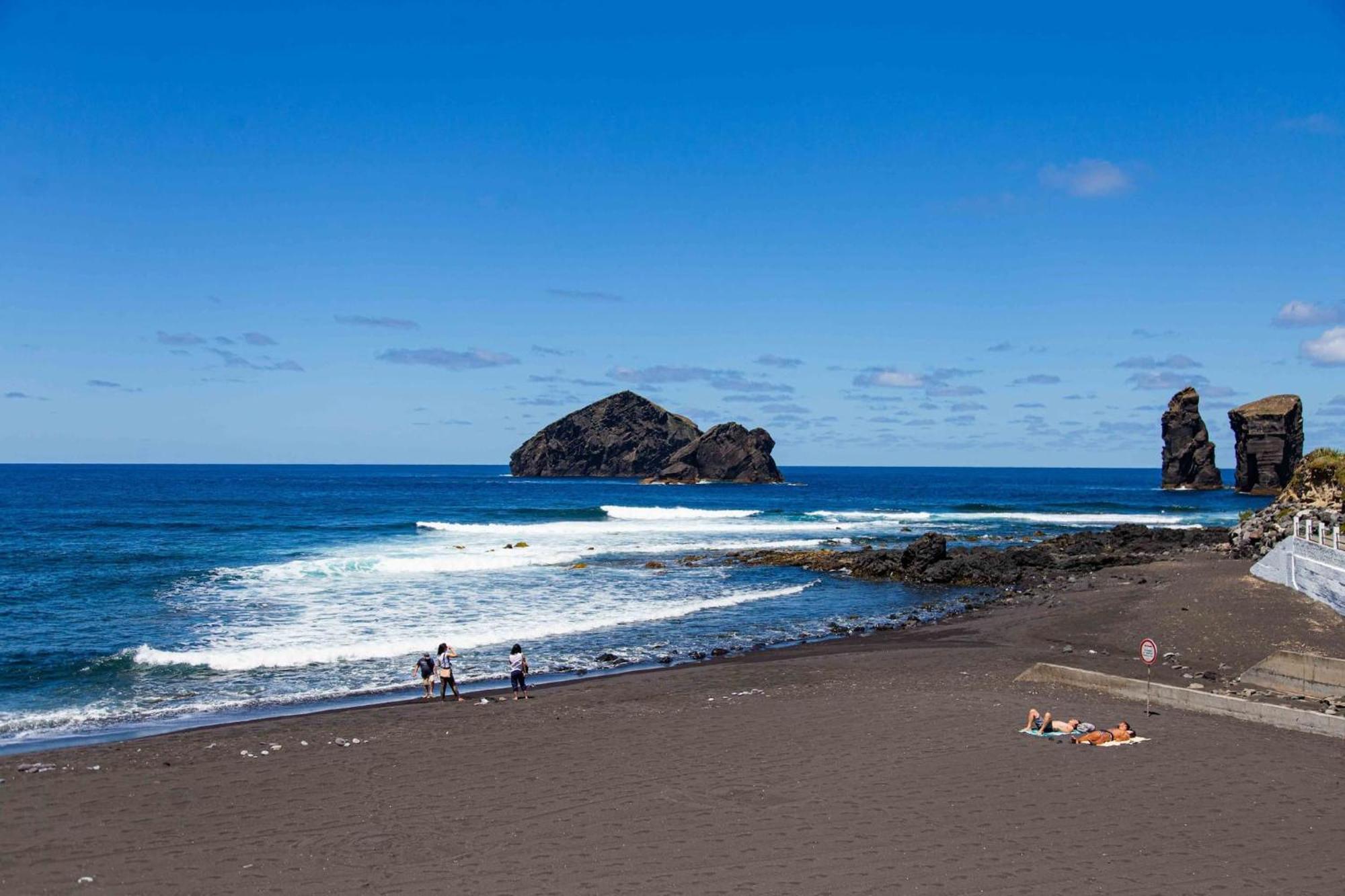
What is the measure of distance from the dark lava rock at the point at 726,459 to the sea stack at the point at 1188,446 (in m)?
56.7

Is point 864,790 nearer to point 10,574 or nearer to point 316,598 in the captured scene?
point 316,598

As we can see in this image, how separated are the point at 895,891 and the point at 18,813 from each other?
10477 mm

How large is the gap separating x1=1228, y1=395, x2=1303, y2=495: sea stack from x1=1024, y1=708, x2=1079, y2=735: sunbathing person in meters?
101

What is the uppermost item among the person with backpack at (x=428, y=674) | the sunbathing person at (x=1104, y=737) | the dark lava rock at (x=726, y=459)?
the dark lava rock at (x=726, y=459)

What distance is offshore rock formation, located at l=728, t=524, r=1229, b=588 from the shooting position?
3728 centimetres

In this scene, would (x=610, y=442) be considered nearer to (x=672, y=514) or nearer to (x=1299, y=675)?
(x=672, y=514)

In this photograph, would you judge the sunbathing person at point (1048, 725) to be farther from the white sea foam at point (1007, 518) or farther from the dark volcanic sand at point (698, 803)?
the white sea foam at point (1007, 518)

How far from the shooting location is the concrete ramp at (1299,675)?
49.6ft

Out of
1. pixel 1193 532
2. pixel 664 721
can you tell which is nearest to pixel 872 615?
pixel 664 721

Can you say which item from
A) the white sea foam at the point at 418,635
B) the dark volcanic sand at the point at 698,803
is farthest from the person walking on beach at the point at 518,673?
the white sea foam at the point at 418,635

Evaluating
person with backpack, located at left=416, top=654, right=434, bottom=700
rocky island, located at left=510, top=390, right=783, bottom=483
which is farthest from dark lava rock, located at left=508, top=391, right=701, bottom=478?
person with backpack, located at left=416, top=654, right=434, bottom=700

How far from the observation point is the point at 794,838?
9719 millimetres

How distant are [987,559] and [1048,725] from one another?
27576 millimetres

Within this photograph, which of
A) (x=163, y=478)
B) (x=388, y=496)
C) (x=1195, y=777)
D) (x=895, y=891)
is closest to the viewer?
(x=895, y=891)
